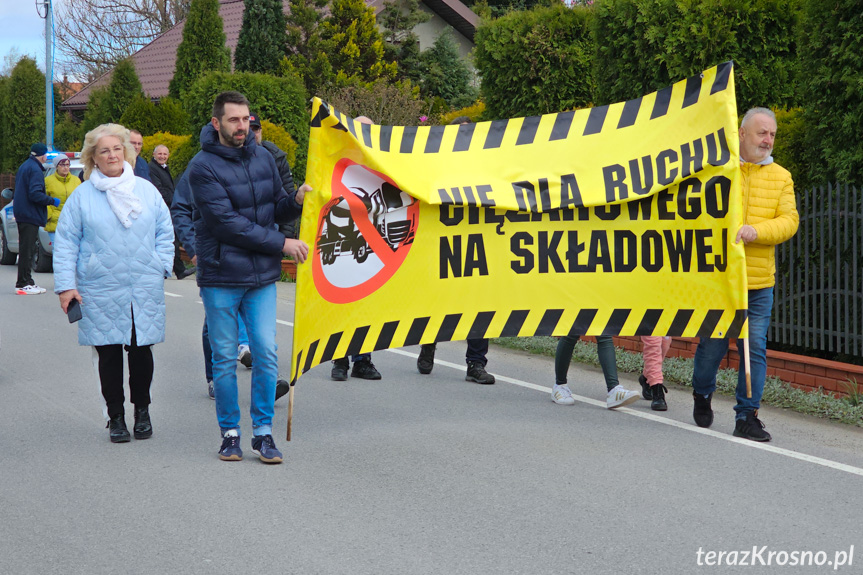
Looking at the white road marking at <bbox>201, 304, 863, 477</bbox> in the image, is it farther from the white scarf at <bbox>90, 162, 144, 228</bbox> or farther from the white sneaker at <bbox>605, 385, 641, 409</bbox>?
the white scarf at <bbox>90, 162, 144, 228</bbox>

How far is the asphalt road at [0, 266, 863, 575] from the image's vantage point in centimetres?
437

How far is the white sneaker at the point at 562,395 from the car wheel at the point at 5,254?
14.7m

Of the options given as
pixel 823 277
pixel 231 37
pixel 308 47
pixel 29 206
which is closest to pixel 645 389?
pixel 823 277

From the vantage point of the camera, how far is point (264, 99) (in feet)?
65.3

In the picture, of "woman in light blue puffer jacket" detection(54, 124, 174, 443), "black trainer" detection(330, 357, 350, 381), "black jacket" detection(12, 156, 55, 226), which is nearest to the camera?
"woman in light blue puffer jacket" detection(54, 124, 174, 443)

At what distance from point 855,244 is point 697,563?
443 centimetres

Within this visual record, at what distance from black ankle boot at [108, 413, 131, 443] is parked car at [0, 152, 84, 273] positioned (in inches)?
457

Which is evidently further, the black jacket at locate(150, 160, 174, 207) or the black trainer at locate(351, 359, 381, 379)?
the black jacket at locate(150, 160, 174, 207)

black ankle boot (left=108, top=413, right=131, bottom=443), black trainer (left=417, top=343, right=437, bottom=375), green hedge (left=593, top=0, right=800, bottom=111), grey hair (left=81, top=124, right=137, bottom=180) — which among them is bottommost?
black ankle boot (left=108, top=413, right=131, bottom=443)

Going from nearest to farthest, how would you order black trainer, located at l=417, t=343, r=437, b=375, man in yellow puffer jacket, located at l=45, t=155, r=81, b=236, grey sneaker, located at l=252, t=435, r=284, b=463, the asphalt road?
the asphalt road
grey sneaker, located at l=252, t=435, r=284, b=463
black trainer, located at l=417, t=343, r=437, b=375
man in yellow puffer jacket, located at l=45, t=155, r=81, b=236

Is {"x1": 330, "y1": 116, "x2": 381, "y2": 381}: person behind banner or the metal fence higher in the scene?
the metal fence

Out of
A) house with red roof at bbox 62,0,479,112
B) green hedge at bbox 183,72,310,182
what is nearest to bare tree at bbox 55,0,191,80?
house with red roof at bbox 62,0,479,112

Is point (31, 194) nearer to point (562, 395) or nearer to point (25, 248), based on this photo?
point (25, 248)

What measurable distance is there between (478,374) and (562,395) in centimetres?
102
